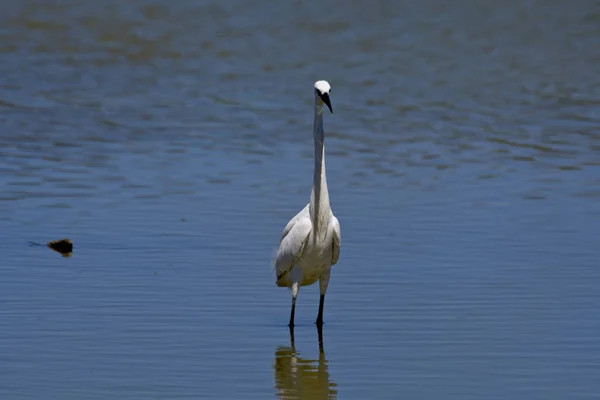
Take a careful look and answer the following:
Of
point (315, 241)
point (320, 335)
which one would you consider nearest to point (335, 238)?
point (315, 241)

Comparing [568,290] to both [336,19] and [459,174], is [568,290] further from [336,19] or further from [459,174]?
[336,19]

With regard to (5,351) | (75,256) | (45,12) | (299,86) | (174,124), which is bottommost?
(5,351)

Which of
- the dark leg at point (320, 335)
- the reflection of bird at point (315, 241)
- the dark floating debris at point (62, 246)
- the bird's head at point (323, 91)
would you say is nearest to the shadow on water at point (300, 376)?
the dark leg at point (320, 335)

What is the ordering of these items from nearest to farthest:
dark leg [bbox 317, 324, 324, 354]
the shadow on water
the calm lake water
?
the shadow on water, the calm lake water, dark leg [bbox 317, 324, 324, 354]

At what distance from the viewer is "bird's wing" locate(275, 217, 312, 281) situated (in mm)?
8570

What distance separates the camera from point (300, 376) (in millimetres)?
7469

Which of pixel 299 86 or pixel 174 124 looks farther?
pixel 299 86

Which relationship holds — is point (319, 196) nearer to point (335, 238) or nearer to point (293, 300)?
point (335, 238)

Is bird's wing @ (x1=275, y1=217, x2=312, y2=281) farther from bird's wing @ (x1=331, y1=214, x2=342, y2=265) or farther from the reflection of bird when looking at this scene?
bird's wing @ (x1=331, y1=214, x2=342, y2=265)

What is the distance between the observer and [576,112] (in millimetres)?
17266

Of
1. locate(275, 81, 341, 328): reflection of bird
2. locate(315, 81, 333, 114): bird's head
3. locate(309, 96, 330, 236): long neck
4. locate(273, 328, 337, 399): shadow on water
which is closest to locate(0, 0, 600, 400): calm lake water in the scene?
locate(273, 328, 337, 399): shadow on water

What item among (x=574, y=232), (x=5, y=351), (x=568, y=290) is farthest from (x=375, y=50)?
(x=5, y=351)

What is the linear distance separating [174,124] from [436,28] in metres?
8.42

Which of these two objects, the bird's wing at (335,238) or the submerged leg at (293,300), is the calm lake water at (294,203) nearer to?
the submerged leg at (293,300)
